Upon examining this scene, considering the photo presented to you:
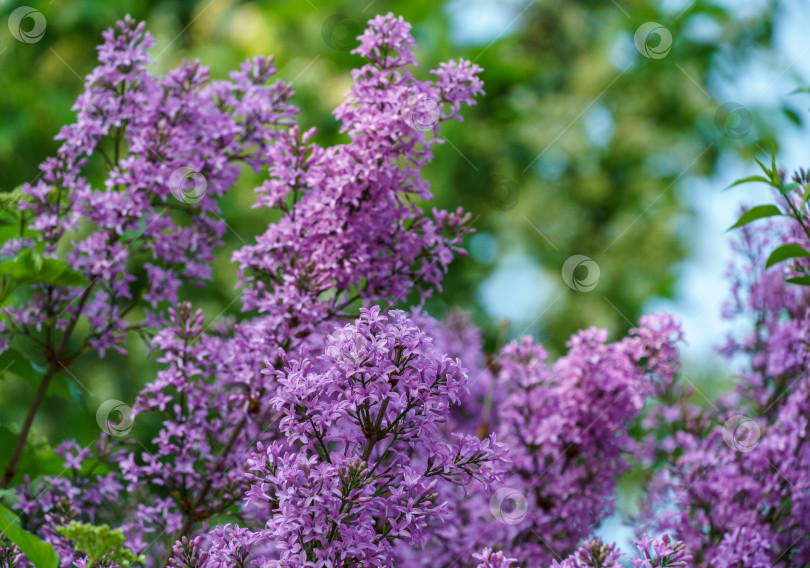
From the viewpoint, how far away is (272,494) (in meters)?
1.88

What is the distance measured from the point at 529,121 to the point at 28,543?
32.0 ft

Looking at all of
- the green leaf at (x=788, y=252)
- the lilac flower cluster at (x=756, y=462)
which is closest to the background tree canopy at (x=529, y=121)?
the lilac flower cluster at (x=756, y=462)

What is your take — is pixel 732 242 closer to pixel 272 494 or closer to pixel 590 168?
pixel 272 494

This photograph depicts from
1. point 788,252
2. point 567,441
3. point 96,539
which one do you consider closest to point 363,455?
point 96,539

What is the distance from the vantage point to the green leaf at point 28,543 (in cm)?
165

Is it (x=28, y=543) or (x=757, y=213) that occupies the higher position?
(x=757, y=213)

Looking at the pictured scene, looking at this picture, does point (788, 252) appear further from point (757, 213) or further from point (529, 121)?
point (529, 121)

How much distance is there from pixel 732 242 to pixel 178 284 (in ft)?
6.17

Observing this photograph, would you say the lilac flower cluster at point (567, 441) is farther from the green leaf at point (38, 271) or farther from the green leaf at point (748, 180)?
the green leaf at point (38, 271)

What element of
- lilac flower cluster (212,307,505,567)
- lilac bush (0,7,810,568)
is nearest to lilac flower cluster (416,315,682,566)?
lilac bush (0,7,810,568)

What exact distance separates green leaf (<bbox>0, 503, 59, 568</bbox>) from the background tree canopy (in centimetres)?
617

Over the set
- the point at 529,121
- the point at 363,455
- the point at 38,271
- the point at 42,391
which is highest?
the point at 529,121

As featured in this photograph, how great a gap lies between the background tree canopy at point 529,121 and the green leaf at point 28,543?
617 centimetres

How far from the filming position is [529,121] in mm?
10891
